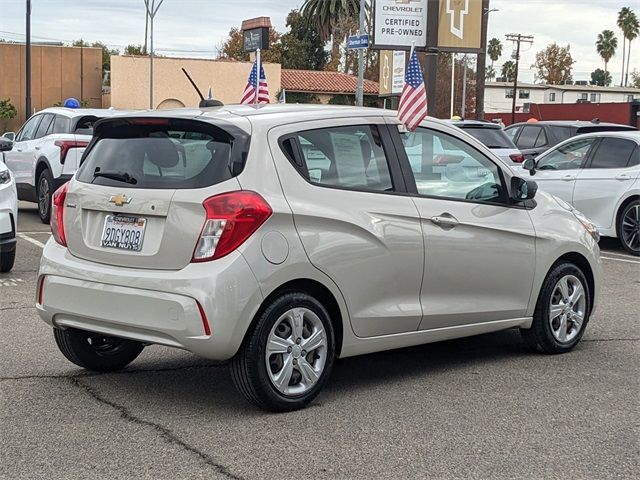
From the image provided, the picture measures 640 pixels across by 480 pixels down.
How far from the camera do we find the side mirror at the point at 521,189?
21.8ft

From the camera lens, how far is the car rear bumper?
504 cm

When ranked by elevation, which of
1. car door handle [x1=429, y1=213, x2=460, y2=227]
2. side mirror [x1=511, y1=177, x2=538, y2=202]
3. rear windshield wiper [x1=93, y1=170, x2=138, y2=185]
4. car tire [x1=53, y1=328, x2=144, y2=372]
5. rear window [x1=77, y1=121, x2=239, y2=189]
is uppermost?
rear window [x1=77, y1=121, x2=239, y2=189]

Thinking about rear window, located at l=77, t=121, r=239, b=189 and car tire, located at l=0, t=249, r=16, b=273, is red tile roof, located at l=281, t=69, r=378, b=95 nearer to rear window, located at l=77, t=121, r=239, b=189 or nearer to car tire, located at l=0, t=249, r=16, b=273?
car tire, located at l=0, t=249, r=16, b=273

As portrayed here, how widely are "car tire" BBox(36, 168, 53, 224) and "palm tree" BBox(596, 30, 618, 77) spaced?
122282 millimetres

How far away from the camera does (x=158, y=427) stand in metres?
5.11

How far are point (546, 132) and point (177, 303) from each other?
53.7 ft

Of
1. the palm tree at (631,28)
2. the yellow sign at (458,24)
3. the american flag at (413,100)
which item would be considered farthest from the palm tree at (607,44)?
the american flag at (413,100)

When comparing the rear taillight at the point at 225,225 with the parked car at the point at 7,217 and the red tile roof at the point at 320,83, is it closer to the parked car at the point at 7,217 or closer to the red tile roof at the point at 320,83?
the parked car at the point at 7,217

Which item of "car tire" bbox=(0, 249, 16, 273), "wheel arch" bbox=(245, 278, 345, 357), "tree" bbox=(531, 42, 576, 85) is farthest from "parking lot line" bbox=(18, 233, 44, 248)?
"tree" bbox=(531, 42, 576, 85)

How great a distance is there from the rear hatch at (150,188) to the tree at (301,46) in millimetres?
77655

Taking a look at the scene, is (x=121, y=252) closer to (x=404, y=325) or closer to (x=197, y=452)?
(x=197, y=452)

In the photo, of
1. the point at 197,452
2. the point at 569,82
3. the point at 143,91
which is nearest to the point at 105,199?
the point at 197,452

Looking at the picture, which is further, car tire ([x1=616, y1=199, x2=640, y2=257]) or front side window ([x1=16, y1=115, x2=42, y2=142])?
front side window ([x1=16, y1=115, x2=42, y2=142])

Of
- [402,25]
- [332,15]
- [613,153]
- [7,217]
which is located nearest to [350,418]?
[7,217]
